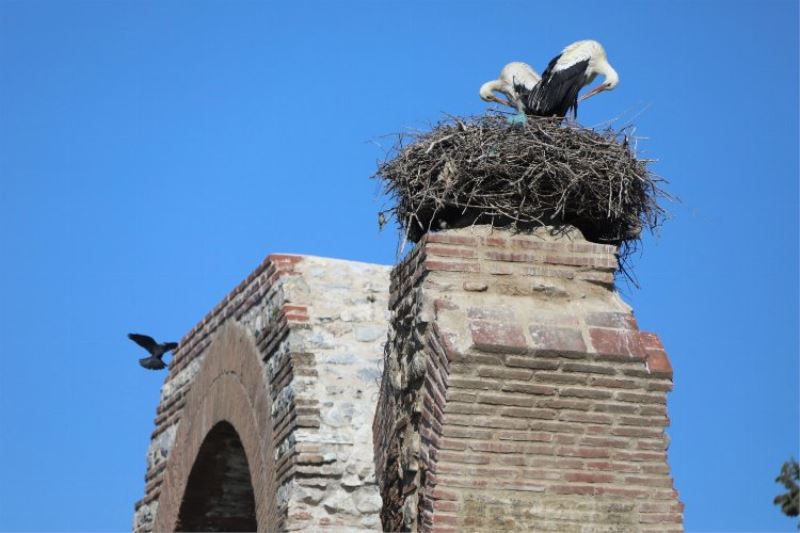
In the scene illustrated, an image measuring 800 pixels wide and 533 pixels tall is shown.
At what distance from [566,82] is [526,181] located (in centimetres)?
184

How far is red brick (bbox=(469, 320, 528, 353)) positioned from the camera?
5.66 m

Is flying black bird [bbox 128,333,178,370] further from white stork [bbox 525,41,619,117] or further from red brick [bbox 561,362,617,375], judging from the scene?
red brick [bbox 561,362,617,375]

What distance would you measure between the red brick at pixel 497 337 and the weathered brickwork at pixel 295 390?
146cm

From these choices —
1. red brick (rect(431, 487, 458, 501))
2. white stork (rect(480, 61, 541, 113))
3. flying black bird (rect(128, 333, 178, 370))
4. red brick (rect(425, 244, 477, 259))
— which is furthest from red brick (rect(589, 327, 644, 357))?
flying black bird (rect(128, 333, 178, 370))

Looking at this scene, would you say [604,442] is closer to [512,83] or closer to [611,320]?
[611,320]

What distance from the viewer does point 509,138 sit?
20.5 ft

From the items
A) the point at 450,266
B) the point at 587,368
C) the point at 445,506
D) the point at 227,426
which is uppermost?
the point at 227,426

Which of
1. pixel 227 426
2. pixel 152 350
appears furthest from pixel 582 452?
pixel 152 350

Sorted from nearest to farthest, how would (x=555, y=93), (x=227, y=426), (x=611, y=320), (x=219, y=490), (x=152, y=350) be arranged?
(x=611, y=320), (x=555, y=93), (x=227, y=426), (x=219, y=490), (x=152, y=350)

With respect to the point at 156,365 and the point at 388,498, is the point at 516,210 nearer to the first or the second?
the point at 388,498

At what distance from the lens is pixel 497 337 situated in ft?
18.7

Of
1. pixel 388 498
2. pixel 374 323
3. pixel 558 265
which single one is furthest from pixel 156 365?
pixel 558 265

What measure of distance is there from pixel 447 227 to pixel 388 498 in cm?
121

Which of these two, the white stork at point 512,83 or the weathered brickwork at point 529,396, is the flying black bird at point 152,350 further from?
the weathered brickwork at point 529,396
